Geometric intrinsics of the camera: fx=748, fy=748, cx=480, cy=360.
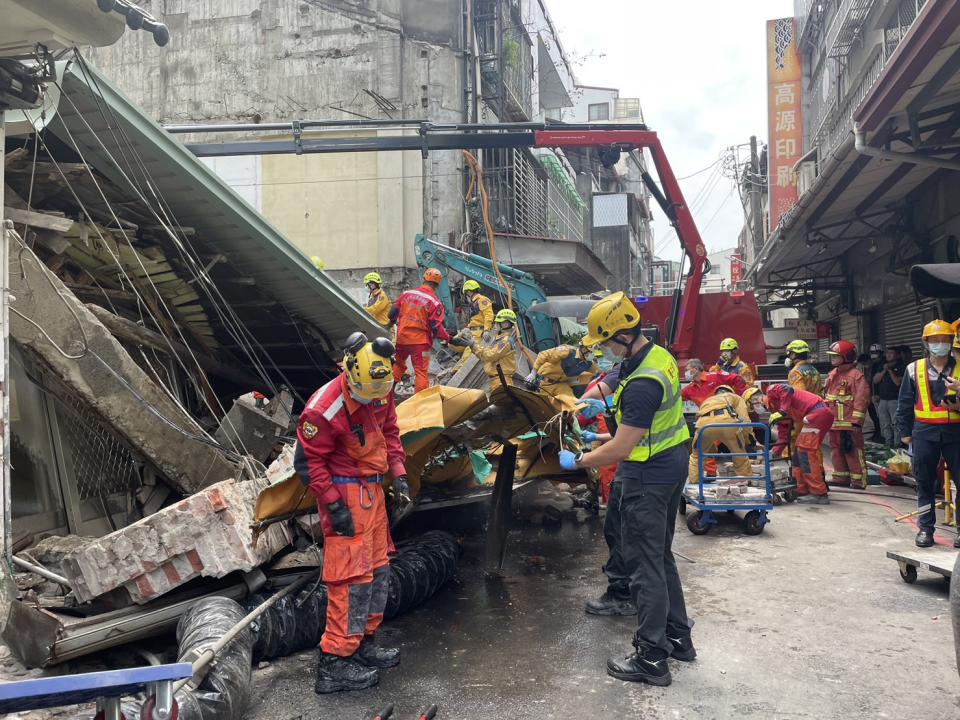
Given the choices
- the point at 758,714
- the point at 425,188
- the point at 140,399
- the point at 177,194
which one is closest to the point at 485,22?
the point at 425,188

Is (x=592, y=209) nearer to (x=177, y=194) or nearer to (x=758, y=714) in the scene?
(x=177, y=194)

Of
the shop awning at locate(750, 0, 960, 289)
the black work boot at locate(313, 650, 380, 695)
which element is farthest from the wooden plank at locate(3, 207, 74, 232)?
the shop awning at locate(750, 0, 960, 289)

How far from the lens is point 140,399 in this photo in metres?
5.36

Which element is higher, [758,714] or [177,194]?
[177,194]

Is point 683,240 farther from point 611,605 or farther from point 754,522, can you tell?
point 611,605

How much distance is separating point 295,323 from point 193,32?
38.7 ft

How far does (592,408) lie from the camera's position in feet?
20.1

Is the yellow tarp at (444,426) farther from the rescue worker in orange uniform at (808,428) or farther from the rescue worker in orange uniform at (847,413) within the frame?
the rescue worker in orange uniform at (847,413)

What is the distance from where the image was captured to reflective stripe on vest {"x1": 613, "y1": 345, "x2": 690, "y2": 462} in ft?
13.1

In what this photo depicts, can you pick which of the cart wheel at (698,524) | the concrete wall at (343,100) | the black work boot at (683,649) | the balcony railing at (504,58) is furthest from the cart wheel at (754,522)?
the balcony railing at (504,58)

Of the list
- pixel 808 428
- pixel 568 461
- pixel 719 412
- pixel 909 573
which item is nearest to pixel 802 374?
pixel 808 428

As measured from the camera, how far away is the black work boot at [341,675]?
382 cm

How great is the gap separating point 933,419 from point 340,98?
44.9ft

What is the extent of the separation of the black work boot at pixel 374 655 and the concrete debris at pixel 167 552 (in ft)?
2.80
